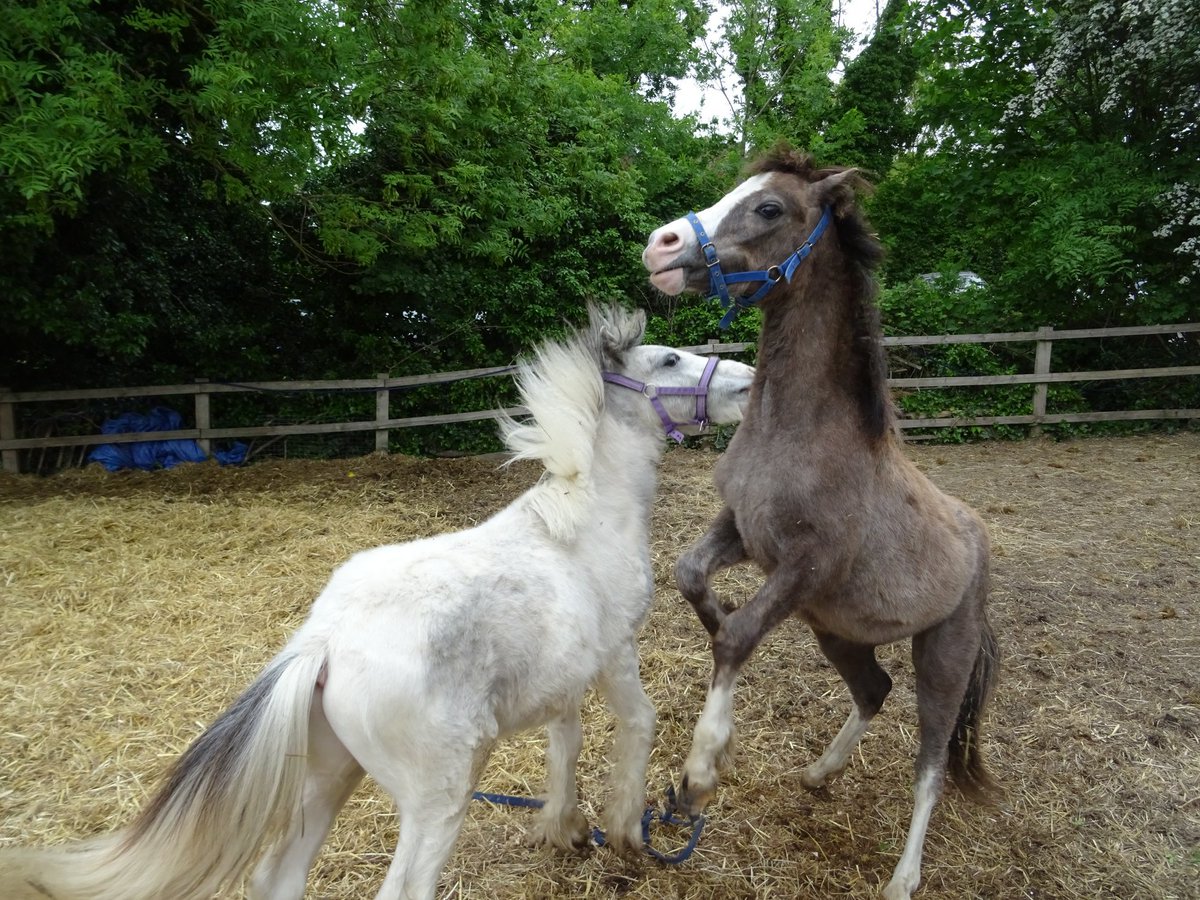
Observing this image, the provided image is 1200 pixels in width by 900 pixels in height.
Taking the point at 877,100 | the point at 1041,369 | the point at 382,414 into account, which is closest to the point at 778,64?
the point at 877,100

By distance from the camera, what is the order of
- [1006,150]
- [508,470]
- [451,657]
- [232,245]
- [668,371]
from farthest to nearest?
[1006,150] → [232,245] → [508,470] → [668,371] → [451,657]

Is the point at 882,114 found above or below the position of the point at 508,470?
above

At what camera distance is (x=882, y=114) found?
65.9 feet

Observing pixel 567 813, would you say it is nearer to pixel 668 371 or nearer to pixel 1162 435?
pixel 668 371

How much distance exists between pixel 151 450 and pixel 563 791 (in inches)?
321

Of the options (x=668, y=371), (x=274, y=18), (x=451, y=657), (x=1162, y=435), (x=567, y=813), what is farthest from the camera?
(x=1162, y=435)

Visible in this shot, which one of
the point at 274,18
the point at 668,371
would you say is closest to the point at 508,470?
the point at 274,18

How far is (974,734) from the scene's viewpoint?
127 inches

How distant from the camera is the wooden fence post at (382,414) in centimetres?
977

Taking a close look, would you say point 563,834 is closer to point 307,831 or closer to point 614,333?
point 307,831

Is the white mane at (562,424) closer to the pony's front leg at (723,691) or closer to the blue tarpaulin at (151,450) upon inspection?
the pony's front leg at (723,691)

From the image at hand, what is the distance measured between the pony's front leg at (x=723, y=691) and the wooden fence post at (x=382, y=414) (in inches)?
320

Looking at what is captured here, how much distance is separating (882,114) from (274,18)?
18.6m

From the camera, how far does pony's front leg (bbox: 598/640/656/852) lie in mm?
2773
